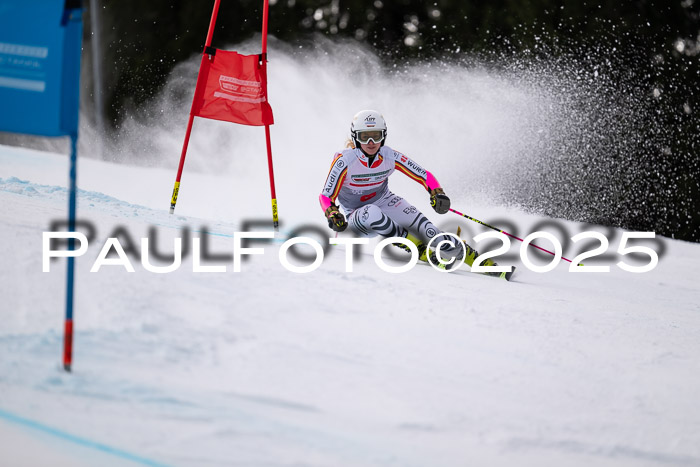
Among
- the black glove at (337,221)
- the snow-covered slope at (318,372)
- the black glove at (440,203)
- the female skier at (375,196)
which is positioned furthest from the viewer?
the black glove at (440,203)

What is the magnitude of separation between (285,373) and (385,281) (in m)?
1.42

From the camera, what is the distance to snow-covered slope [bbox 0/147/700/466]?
2158 mm

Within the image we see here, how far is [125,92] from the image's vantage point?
51.8 ft

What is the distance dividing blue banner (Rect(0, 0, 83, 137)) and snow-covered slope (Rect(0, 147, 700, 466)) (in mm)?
810

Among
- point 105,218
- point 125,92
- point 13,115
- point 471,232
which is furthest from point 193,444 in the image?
point 125,92

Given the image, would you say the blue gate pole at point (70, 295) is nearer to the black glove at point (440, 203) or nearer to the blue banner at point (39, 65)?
the blue banner at point (39, 65)

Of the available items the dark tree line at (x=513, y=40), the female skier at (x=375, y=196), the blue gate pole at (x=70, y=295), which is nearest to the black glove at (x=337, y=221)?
the female skier at (x=375, y=196)

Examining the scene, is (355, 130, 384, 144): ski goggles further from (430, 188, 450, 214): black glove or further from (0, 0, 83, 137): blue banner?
(0, 0, 83, 137): blue banner

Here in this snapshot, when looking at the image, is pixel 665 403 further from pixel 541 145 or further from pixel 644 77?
pixel 644 77

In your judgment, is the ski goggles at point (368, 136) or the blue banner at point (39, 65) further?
the ski goggles at point (368, 136)

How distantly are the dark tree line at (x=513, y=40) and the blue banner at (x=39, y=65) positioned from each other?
375 inches

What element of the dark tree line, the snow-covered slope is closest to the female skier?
Answer: the snow-covered slope

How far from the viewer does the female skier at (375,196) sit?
5012 mm

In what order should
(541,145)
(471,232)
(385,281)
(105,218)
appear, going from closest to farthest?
(385,281) < (105,218) < (471,232) < (541,145)
